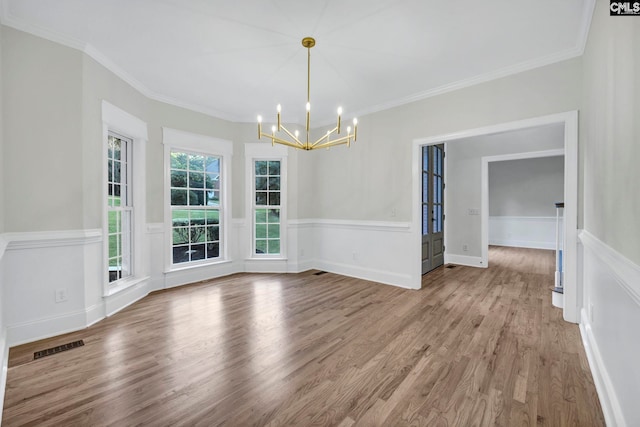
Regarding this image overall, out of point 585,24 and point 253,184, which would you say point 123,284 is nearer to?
point 253,184

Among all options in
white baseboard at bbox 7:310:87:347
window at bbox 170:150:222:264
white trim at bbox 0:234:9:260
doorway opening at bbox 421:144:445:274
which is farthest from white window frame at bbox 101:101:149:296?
doorway opening at bbox 421:144:445:274

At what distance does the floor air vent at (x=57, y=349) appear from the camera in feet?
7.61

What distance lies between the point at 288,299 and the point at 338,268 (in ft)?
5.19

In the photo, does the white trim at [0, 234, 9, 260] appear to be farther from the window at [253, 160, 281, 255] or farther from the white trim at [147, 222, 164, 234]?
the window at [253, 160, 281, 255]

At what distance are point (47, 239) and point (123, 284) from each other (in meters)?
1.06

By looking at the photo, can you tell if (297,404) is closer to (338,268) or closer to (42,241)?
(42,241)

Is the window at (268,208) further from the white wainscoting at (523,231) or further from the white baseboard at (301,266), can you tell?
the white wainscoting at (523,231)

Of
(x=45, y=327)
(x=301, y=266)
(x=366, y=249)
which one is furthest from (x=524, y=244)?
(x=45, y=327)

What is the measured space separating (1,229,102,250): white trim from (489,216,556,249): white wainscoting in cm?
1000

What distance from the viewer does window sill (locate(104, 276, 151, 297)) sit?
10.5ft

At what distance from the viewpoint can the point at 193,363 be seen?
7.16ft

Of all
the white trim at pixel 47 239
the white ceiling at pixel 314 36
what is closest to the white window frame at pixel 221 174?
the white ceiling at pixel 314 36

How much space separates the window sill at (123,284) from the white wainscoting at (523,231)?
949 cm

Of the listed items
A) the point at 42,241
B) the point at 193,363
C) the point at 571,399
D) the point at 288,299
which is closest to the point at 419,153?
the point at 288,299
